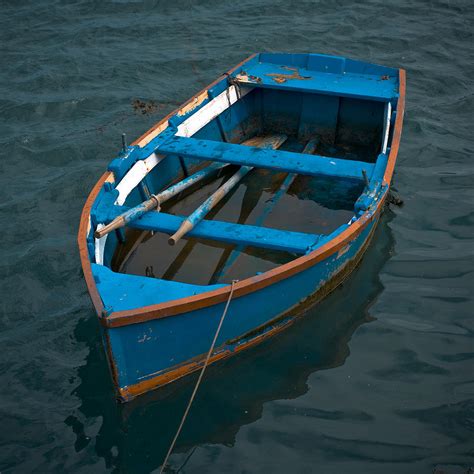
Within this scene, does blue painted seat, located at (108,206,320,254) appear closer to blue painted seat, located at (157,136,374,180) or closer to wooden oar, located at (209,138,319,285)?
wooden oar, located at (209,138,319,285)

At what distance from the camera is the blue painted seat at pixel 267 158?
709 cm

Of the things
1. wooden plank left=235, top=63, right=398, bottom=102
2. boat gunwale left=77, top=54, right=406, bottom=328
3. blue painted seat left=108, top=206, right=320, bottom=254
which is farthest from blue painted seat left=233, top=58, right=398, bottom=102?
blue painted seat left=108, top=206, right=320, bottom=254

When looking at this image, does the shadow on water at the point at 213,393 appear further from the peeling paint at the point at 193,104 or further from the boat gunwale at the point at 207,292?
the peeling paint at the point at 193,104

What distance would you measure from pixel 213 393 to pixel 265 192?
3036mm

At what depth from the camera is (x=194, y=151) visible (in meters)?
7.43

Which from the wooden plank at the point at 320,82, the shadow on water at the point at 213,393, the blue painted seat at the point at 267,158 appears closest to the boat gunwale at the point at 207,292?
the blue painted seat at the point at 267,158

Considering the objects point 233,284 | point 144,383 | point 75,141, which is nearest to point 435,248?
point 233,284

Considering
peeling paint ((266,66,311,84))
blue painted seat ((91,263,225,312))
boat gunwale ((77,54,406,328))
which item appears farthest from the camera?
peeling paint ((266,66,311,84))

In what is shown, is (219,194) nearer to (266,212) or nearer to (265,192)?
(266,212)

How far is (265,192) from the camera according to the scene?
8.19 m

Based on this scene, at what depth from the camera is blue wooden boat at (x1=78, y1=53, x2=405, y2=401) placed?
554 cm

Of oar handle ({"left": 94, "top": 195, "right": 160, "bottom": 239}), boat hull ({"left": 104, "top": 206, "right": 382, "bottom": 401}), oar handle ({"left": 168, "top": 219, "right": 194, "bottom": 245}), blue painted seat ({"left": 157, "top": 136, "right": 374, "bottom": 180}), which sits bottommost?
boat hull ({"left": 104, "top": 206, "right": 382, "bottom": 401})

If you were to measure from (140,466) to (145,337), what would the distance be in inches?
44.3

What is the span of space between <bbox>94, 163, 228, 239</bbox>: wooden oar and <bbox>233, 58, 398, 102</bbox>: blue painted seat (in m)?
1.63
